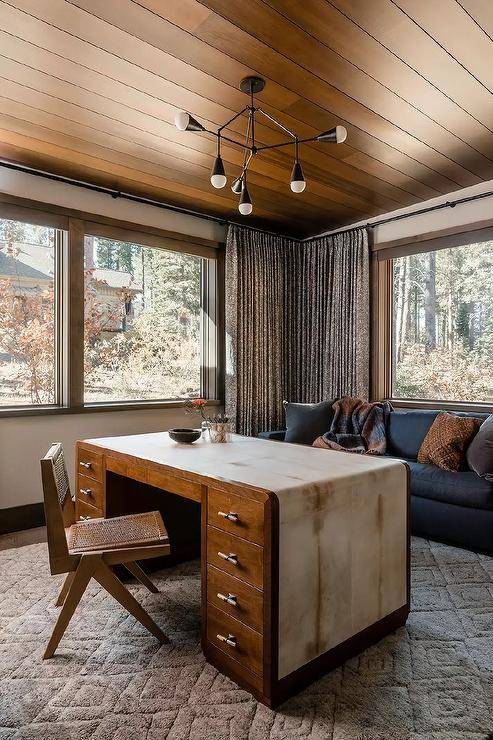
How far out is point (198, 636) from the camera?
79.8 inches

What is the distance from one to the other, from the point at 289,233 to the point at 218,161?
9.21 feet

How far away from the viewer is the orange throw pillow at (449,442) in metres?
3.29

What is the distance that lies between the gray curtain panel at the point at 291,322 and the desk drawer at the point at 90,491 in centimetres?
212

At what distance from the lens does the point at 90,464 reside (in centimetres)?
258

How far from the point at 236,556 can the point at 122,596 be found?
1.94ft

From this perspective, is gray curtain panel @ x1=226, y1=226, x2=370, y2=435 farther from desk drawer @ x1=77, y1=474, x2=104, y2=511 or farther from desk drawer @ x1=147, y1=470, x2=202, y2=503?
desk drawer @ x1=147, y1=470, x2=202, y2=503

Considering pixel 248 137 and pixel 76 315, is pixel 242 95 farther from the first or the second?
pixel 76 315

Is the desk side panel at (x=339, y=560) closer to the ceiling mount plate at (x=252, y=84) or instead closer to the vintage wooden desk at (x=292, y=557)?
the vintage wooden desk at (x=292, y=557)

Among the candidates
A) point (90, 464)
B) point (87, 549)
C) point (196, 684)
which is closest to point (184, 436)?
point (90, 464)

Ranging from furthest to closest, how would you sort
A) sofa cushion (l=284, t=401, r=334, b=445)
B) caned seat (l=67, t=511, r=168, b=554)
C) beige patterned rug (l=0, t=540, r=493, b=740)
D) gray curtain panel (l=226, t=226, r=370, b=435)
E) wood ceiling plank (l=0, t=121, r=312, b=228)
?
gray curtain panel (l=226, t=226, r=370, b=435), sofa cushion (l=284, t=401, r=334, b=445), wood ceiling plank (l=0, t=121, r=312, b=228), caned seat (l=67, t=511, r=168, b=554), beige patterned rug (l=0, t=540, r=493, b=740)

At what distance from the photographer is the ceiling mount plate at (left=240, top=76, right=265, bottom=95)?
95.7 inches

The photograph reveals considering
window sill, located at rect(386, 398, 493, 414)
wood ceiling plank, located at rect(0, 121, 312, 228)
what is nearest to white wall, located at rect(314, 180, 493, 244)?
wood ceiling plank, located at rect(0, 121, 312, 228)

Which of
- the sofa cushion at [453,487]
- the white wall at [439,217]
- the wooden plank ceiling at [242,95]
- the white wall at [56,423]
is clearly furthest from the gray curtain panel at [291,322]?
the sofa cushion at [453,487]

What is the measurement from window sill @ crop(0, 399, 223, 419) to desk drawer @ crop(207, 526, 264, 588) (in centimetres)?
226
